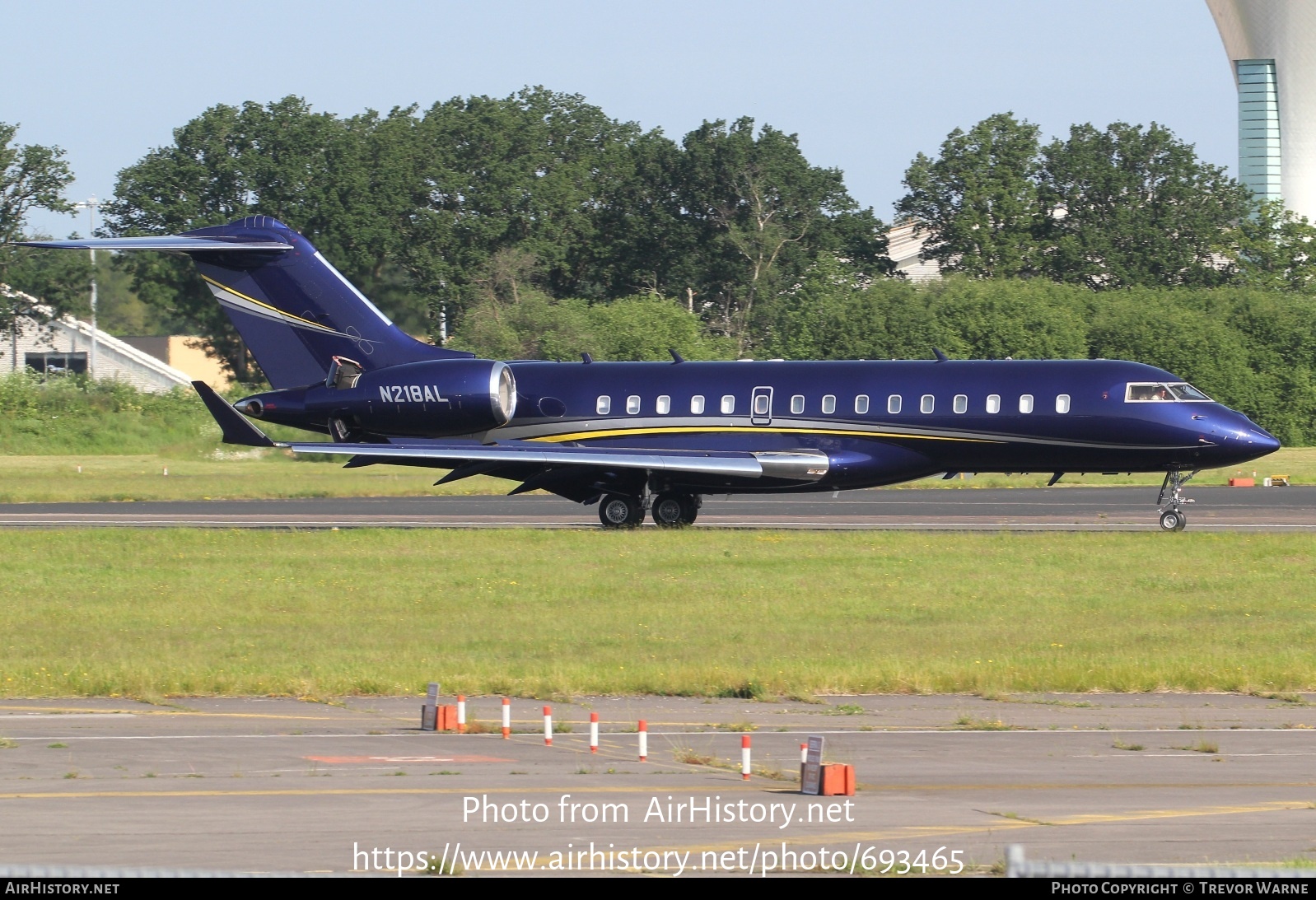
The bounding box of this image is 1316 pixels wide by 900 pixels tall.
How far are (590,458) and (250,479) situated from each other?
22359 mm

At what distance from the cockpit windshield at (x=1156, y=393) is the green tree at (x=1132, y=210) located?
65.5 meters

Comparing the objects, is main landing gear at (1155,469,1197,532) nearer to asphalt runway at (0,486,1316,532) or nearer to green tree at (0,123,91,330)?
asphalt runway at (0,486,1316,532)

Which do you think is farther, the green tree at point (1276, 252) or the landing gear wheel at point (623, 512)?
the green tree at point (1276, 252)

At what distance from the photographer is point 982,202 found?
97.8m

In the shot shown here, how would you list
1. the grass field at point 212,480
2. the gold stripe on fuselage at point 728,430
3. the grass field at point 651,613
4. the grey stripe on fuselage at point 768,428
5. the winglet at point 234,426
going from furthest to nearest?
1. the grass field at point 212,480
2. the gold stripe on fuselage at point 728,430
3. the grey stripe on fuselage at point 768,428
4. the winglet at point 234,426
5. the grass field at point 651,613

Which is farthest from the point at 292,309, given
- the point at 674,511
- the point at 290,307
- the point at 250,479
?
the point at 250,479

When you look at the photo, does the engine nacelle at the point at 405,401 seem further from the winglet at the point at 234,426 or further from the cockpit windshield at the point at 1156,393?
the cockpit windshield at the point at 1156,393

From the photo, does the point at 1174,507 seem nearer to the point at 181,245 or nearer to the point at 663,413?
the point at 663,413

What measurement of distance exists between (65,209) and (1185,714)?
89.4m

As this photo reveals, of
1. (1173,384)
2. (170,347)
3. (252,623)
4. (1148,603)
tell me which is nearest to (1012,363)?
(1173,384)

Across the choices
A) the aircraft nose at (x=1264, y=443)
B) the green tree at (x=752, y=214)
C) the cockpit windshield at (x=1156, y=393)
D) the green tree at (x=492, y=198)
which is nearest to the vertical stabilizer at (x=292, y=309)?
the cockpit windshield at (x=1156, y=393)

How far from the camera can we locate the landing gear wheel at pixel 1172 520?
34031mm

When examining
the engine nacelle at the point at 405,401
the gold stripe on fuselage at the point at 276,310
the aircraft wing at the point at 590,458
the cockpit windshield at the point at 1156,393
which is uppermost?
the gold stripe on fuselage at the point at 276,310

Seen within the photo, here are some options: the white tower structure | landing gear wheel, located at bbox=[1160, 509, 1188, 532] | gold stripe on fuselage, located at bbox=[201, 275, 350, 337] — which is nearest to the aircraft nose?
landing gear wheel, located at bbox=[1160, 509, 1188, 532]
